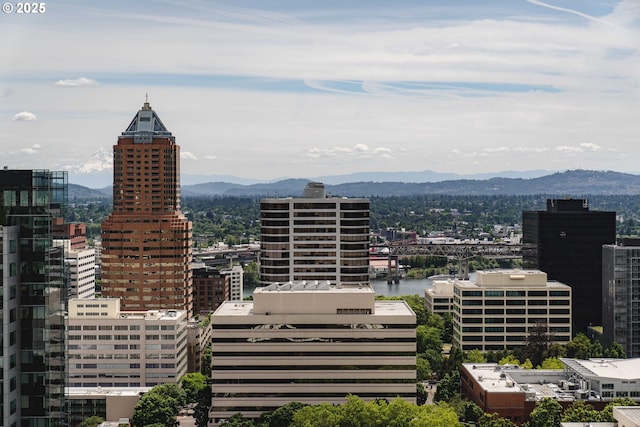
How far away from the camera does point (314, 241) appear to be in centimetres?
8500

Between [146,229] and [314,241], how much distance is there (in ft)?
73.3

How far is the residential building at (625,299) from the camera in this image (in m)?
85.7

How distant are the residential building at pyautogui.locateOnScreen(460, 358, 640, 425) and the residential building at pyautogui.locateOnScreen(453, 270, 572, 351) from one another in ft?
48.5

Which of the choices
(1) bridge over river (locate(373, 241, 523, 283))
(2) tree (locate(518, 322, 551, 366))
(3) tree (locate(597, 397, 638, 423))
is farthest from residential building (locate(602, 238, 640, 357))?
(1) bridge over river (locate(373, 241, 523, 283))

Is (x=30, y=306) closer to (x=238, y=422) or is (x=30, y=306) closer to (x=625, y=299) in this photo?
(x=238, y=422)

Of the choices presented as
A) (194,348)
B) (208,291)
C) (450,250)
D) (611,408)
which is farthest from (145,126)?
(450,250)

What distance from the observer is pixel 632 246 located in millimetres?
88000

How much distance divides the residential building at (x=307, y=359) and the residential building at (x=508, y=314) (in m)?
26.1

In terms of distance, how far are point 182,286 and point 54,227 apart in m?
69.2

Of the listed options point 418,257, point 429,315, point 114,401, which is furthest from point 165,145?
point 418,257

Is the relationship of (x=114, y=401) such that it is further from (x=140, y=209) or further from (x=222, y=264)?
(x=222, y=264)

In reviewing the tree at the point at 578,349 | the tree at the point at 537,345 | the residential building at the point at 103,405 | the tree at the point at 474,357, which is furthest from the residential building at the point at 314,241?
the residential building at the point at 103,405

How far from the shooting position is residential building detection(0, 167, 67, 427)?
28078 millimetres

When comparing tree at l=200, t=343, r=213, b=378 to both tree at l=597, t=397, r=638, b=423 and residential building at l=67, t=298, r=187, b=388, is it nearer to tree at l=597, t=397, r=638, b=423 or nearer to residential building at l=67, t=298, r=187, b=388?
residential building at l=67, t=298, r=187, b=388
